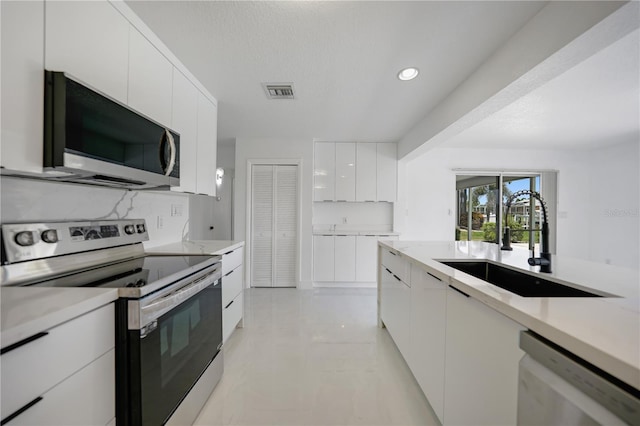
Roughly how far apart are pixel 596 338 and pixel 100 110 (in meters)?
1.88

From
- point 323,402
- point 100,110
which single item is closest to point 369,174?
point 323,402

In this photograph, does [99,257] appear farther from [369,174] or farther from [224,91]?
[369,174]

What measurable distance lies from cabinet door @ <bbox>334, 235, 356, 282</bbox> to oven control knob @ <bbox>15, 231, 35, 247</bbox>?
3383 millimetres

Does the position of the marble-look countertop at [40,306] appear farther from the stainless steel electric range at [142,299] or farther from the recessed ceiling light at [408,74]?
the recessed ceiling light at [408,74]

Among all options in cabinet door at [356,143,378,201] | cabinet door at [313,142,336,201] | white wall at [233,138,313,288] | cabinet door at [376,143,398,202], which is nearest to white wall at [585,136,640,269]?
cabinet door at [376,143,398,202]

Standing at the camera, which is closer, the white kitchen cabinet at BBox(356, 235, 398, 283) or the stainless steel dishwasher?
the stainless steel dishwasher

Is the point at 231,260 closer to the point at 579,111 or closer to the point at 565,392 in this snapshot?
the point at 565,392

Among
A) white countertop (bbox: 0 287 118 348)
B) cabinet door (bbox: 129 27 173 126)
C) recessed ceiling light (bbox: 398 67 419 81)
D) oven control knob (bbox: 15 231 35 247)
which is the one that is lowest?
white countertop (bbox: 0 287 118 348)

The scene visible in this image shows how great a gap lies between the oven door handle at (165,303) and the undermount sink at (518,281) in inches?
60.6

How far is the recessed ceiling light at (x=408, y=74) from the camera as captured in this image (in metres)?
2.06

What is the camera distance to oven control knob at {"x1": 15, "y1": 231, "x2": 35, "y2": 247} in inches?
43.6

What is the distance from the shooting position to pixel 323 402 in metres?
1.59

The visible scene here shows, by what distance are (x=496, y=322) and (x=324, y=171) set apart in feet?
12.0

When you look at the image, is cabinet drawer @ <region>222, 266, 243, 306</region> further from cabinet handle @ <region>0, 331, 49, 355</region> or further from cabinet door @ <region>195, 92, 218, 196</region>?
cabinet handle @ <region>0, 331, 49, 355</region>
